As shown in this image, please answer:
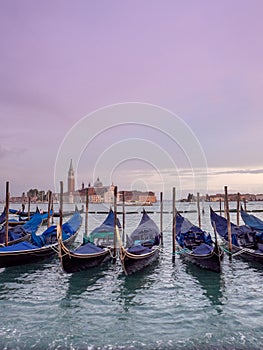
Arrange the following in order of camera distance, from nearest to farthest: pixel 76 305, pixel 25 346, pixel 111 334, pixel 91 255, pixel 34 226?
pixel 25 346, pixel 111 334, pixel 76 305, pixel 91 255, pixel 34 226

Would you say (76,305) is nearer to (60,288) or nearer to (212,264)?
(60,288)

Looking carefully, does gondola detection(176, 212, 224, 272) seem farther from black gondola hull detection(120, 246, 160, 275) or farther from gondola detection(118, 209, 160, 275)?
black gondola hull detection(120, 246, 160, 275)

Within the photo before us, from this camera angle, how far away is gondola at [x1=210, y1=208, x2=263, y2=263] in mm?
9427

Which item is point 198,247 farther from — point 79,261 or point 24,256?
point 24,256

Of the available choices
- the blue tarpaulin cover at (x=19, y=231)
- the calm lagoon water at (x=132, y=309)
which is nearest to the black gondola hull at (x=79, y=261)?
the calm lagoon water at (x=132, y=309)

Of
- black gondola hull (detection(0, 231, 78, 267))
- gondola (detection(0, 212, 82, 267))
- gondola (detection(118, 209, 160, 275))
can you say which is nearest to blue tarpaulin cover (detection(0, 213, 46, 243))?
gondola (detection(0, 212, 82, 267))

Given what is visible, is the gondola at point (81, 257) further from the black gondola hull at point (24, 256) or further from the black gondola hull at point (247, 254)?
the black gondola hull at point (247, 254)

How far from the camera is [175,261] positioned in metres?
10.2

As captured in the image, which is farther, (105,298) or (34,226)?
(34,226)

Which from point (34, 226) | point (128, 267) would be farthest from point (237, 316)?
point (34, 226)

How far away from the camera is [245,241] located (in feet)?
36.9

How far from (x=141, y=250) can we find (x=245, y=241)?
4623 mm

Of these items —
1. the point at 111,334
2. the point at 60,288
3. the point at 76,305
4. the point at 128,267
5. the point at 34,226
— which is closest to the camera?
the point at 111,334

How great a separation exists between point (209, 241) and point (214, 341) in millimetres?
6037
